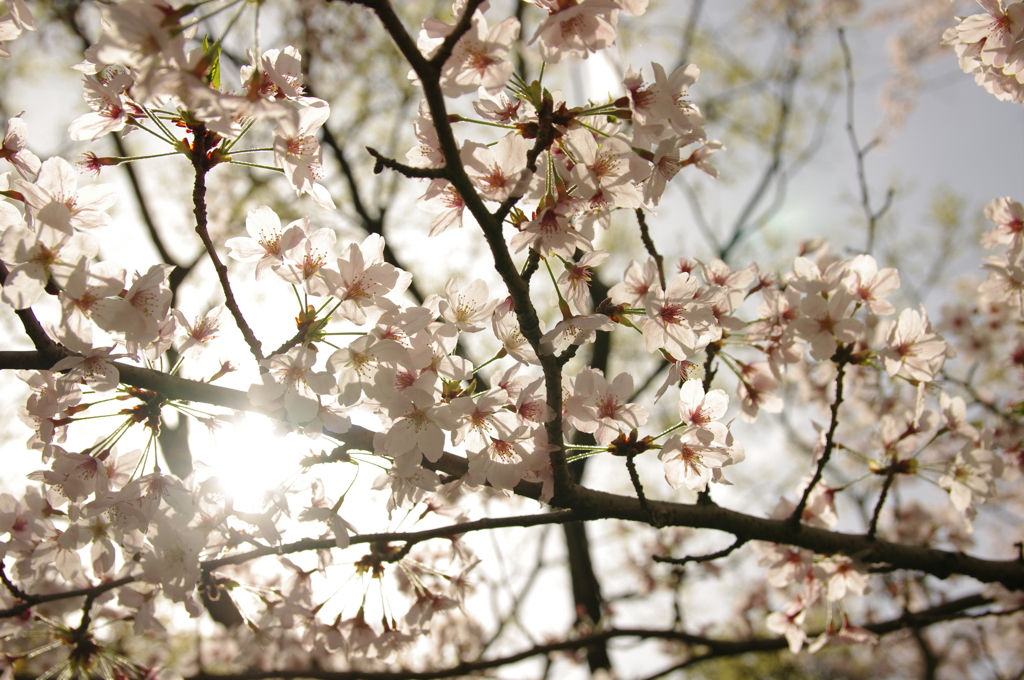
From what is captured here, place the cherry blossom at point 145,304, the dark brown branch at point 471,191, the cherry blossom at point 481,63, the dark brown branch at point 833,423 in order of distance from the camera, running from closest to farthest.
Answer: the dark brown branch at point 471,191 < the cherry blossom at point 481,63 < the cherry blossom at point 145,304 < the dark brown branch at point 833,423

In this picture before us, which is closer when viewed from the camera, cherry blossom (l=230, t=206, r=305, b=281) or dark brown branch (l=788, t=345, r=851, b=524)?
cherry blossom (l=230, t=206, r=305, b=281)

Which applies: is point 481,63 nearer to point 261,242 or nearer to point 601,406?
point 261,242

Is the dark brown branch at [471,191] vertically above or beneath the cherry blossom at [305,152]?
beneath

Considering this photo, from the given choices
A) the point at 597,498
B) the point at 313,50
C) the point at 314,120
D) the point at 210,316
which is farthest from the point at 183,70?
the point at 313,50

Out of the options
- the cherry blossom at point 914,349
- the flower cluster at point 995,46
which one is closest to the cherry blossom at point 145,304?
the cherry blossom at point 914,349

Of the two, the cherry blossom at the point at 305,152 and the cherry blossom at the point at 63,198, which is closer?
the cherry blossom at the point at 63,198

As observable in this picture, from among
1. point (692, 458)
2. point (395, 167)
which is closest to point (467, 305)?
point (395, 167)

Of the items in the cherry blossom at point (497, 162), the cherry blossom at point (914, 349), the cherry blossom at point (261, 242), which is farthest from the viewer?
the cherry blossom at point (914, 349)

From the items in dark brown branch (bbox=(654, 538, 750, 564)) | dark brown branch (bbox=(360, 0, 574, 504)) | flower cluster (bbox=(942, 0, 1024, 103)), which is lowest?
dark brown branch (bbox=(654, 538, 750, 564))

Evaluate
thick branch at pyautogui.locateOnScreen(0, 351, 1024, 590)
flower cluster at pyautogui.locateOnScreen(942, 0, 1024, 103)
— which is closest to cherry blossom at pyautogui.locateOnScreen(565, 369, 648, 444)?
thick branch at pyautogui.locateOnScreen(0, 351, 1024, 590)

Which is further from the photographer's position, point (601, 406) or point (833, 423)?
point (833, 423)

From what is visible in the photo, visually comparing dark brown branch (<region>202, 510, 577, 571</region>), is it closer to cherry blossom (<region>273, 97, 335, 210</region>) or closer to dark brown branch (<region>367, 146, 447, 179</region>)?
cherry blossom (<region>273, 97, 335, 210</region>)

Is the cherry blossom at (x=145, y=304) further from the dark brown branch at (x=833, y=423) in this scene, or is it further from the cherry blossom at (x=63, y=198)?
the dark brown branch at (x=833, y=423)

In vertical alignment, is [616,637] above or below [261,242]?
below
